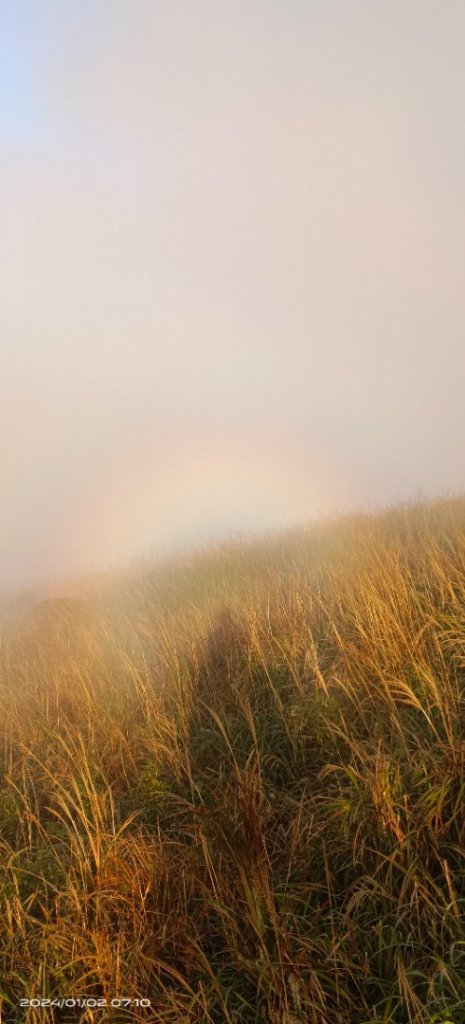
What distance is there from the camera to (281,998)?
5.67 feet

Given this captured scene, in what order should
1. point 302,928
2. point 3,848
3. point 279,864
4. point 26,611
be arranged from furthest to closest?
point 26,611
point 3,848
point 279,864
point 302,928

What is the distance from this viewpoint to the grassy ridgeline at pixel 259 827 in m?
1.86

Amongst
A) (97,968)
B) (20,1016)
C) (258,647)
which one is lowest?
(20,1016)

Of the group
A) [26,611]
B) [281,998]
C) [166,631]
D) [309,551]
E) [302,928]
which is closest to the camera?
[281,998]

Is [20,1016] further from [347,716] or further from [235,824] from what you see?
[347,716]

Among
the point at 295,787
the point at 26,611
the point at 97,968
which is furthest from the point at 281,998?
the point at 26,611

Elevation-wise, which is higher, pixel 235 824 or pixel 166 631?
pixel 166 631

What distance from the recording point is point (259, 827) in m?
2.20

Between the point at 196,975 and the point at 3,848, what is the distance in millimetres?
1302

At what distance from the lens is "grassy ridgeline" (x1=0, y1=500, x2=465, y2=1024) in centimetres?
186

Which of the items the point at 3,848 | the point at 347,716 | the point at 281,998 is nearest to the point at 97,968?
the point at 281,998

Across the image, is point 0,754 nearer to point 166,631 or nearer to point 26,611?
point 166,631

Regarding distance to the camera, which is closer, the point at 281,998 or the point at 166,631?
the point at 281,998

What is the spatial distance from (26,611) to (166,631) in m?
6.30
